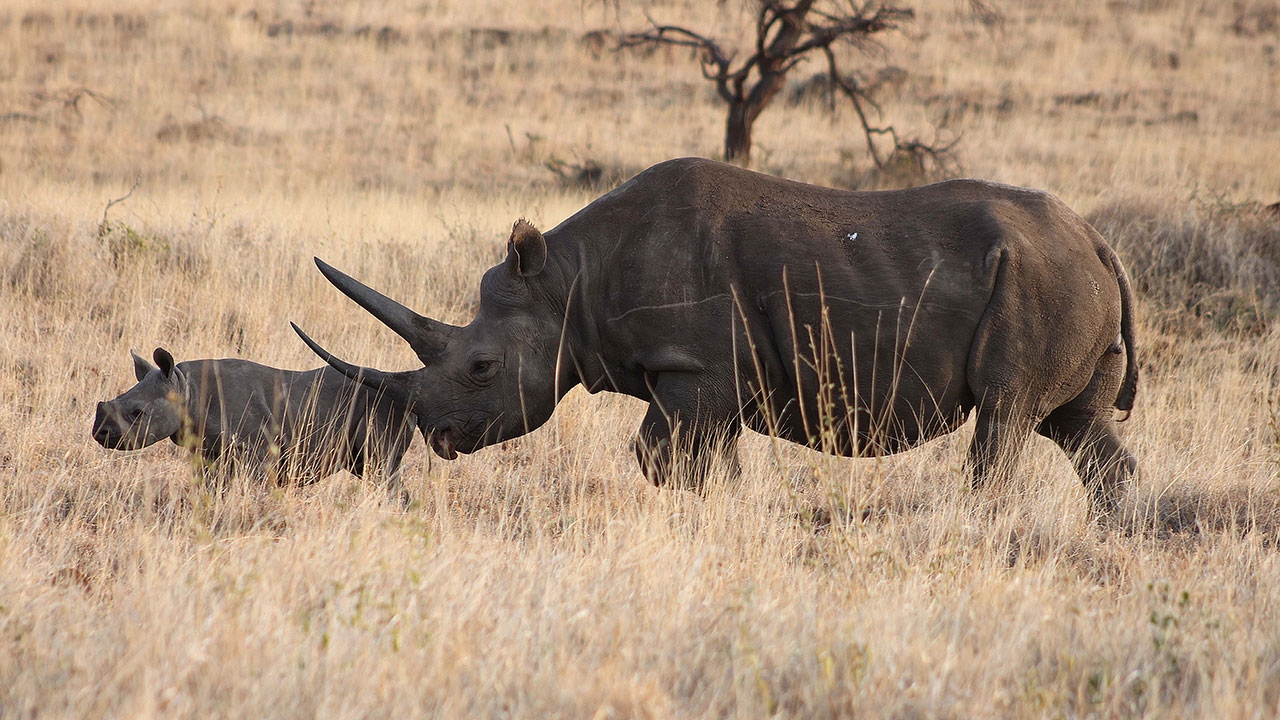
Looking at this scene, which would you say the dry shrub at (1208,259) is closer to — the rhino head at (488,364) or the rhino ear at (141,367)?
the rhino head at (488,364)

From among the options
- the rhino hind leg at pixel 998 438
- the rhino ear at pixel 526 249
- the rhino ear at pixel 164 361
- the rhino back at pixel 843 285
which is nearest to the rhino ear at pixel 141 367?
the rhino ear at pixel 164 361

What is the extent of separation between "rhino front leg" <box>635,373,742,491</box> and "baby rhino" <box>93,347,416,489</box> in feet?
3.75

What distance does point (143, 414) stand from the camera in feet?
17.3

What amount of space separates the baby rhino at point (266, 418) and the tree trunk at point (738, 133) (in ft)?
38.4

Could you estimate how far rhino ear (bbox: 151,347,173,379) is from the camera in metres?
5.25

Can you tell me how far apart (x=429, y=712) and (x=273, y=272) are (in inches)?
265

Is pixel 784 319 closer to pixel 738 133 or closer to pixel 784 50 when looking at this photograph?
pixel 738 133

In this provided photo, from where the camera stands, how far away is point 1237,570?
4484 mm

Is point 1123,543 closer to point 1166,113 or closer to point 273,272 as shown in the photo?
point 273,272

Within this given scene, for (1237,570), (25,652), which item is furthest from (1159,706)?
(25,652)

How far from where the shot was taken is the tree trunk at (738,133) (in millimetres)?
16859

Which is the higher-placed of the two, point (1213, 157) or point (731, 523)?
point (1213, 157)

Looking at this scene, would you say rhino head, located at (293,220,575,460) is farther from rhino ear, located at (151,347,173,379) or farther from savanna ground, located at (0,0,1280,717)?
rhino ear, located at (151,347,173,379)

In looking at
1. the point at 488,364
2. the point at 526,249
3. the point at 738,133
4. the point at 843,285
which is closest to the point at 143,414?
the point at 488,364
